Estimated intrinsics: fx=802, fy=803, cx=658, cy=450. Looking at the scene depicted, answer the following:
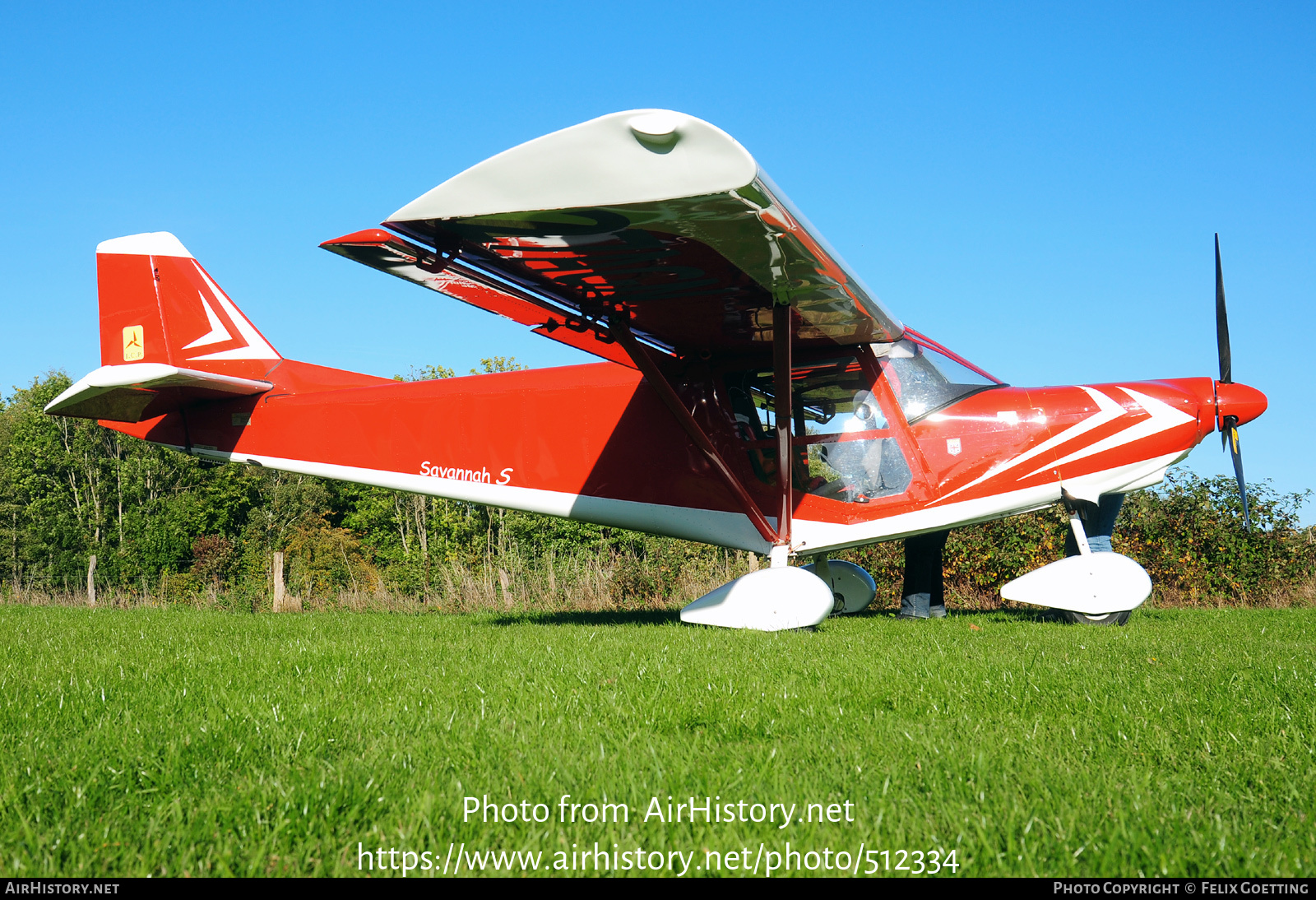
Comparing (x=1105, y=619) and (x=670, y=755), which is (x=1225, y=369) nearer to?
(x=1105, y=619)

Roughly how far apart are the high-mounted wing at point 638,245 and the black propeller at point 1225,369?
2.74m

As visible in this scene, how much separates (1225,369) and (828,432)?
131 inches

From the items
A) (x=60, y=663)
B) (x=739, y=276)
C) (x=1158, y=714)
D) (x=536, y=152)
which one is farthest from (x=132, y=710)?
(x=739, y=276)

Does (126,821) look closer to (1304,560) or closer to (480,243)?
(480,243)

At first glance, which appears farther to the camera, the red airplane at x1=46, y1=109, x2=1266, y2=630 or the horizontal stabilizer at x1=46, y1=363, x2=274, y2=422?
the horizontal stabilizer at x1=46, y1=363, x2=274, y2=422

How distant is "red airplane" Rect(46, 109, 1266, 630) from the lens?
15.2 ft

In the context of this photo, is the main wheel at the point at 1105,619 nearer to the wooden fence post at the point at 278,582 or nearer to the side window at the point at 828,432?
the side window at the point at 828,432

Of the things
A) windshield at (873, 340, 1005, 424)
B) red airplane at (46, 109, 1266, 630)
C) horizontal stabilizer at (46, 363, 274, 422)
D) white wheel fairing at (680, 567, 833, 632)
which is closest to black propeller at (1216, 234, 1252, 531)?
red airplane at (46, 109, 1266, 630)

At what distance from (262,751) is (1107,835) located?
2.32m

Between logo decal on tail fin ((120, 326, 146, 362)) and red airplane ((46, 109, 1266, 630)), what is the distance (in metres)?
0.03

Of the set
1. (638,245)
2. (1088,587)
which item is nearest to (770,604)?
(1088,587)

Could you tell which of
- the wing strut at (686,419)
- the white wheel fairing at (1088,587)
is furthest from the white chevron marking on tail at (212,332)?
the white wheel fairing at (1088,587)

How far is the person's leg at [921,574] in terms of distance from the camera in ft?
24.8

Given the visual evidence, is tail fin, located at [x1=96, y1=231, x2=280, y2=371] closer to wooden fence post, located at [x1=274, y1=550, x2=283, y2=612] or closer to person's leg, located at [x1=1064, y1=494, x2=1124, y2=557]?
wooden fence post, located at [x1=274, y1=550, x2=283, y2=612]
